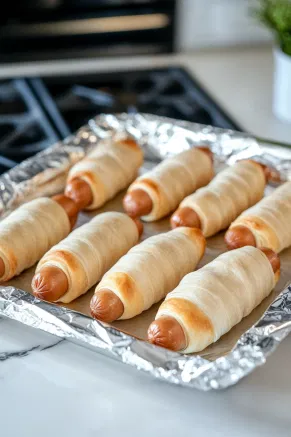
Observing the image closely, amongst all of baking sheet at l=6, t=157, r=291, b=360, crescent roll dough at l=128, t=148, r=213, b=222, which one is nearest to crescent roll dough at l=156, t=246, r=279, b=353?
baking sheet at l=6, t=157, r=291, b=360

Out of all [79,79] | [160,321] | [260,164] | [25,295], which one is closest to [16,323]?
[25,295]

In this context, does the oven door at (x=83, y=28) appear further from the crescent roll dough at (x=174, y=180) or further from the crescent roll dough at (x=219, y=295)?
the crescent roll dough at (x=219, y=295)

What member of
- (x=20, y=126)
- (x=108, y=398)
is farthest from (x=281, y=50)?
(x=108, y=398)

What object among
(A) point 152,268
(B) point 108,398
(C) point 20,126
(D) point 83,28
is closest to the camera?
(B) point 108,398

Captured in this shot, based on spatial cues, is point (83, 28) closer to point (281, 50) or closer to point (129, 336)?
point (281, 50)

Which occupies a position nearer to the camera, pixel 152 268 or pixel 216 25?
pixel 152 268

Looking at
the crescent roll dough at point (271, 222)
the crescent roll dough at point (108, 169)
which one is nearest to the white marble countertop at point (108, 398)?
the crescent roll dough at point (271, 222)
